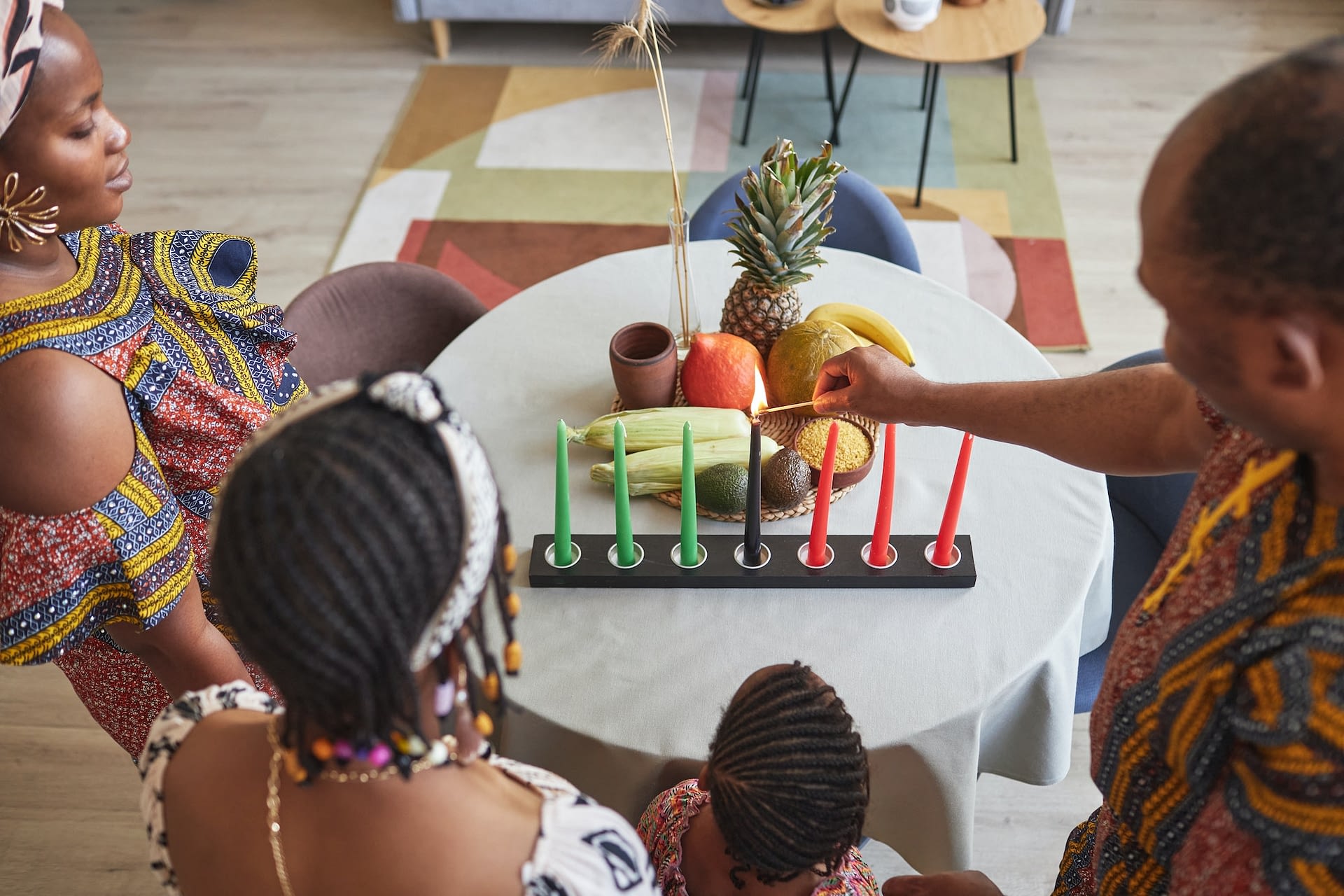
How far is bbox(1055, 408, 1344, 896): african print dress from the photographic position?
29.6 inches

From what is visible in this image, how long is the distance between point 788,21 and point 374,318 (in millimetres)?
2110

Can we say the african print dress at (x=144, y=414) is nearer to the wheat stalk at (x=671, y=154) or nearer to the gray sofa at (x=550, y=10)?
the wheat stalk at (x=671, y=154)

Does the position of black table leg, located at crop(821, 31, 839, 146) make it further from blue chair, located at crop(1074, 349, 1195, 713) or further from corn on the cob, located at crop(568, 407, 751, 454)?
corn on the cob, located at crop(568, 407, 751, 454)

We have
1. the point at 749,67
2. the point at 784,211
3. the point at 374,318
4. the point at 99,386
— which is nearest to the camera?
the point at 99,386

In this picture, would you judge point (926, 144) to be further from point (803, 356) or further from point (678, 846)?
point (678, 846)

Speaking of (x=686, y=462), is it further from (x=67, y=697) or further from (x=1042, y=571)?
(x=67, y=697)

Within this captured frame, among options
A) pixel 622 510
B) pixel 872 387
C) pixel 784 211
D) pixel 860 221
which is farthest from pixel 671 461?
pixel 860 221

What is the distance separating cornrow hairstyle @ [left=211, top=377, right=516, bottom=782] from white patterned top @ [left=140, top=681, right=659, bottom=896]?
205mm

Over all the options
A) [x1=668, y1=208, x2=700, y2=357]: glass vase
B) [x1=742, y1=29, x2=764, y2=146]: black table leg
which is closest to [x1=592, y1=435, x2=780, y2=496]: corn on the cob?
[x1=668, y1=208, x2=700, y2=357]: glass vase

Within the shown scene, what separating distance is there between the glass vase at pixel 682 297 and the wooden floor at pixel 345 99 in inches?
59.4

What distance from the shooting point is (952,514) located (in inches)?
53.7

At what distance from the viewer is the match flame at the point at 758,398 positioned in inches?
62.5

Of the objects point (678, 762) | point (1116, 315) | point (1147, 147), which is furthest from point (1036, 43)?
point (678, 762)

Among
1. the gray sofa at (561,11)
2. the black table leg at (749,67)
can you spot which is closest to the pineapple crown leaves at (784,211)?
the black table leg at (749,67)
